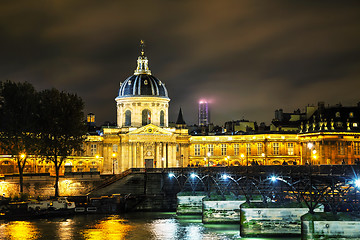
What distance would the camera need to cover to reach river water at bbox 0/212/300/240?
74938 mm

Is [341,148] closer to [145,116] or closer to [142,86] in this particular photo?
[145,116]

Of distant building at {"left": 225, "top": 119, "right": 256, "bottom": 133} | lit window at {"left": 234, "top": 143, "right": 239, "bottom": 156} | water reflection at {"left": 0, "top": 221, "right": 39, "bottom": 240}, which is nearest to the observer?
water reflection at {"left": 0, "top": 221, "right": 39, "bottom": 240}

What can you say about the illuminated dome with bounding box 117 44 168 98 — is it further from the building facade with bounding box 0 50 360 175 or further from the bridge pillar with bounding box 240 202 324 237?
the bridge pillar with bounding box 240 202 324 237

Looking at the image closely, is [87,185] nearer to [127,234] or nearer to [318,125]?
[127,234]

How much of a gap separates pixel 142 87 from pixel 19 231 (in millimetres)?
76879

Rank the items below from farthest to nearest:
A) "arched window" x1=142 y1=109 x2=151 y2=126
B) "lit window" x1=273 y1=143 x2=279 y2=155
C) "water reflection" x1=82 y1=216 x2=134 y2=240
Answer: "lit window" x1=273 y1=143 x2=279 y2=155, "arched window" x1=142 y1=109 x2=151 y2=126, "water reflection" x1=82 y1=216 x2=134 y2=240

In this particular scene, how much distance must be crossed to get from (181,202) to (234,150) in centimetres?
6420

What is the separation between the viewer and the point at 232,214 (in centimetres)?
8406

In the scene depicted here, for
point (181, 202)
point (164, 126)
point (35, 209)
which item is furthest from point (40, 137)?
point (164, 126)

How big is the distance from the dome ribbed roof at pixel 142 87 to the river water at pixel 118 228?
61565 mm

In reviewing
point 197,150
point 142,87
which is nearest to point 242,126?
point 197,150

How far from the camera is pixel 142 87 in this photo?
152375 millimetres

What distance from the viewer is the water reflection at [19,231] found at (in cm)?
7488

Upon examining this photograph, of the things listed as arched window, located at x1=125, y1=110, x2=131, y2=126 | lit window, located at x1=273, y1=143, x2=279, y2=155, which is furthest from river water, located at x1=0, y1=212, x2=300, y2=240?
lit window, located at x1=273, y1=143, x2=279, y2=155
